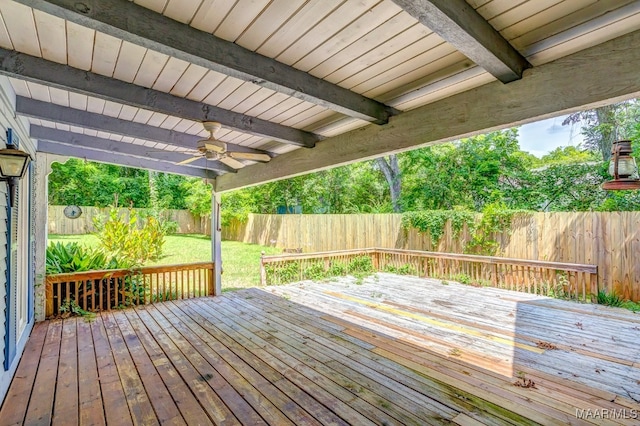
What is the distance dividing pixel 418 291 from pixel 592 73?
4.80 m

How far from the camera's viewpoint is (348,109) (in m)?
2.46

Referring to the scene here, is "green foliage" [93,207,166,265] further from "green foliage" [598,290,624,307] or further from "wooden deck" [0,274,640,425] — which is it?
"green foliage" [598,290,624,307]

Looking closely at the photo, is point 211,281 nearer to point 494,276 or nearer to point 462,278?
point 462,278

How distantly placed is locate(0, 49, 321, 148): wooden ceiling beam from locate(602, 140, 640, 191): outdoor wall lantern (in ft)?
10.3

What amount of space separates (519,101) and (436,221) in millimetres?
5813

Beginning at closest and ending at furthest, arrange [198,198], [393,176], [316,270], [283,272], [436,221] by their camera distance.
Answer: [283,272], [316,270], [436,221], [393,176], [198,198]

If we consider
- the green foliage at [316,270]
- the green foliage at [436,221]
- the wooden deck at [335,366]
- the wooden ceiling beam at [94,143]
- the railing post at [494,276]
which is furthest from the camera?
the green foliage at [436,221]

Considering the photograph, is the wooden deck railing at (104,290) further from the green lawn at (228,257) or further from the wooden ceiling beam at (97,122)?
the wooden ceiling beam at (97,122)

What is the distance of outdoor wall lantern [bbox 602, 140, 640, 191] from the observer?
2869 mm

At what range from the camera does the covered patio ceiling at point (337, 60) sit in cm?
149

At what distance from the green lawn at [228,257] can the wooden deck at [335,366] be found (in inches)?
89.2

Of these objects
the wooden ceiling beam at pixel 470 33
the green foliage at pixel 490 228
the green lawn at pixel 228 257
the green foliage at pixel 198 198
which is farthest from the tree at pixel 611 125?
the green foliage at pixel 198 198

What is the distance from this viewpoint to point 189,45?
164cm

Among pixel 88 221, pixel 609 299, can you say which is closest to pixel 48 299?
pixel 609 299
